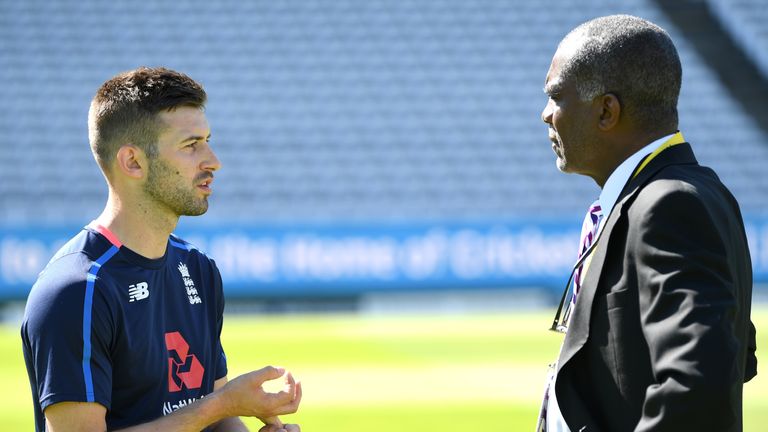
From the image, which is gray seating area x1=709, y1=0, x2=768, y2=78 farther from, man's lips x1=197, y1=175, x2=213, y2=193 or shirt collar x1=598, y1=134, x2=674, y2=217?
man's lips x1=197, y1=175, x2=213, y2=193

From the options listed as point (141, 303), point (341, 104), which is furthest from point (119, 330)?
point (341, 104)

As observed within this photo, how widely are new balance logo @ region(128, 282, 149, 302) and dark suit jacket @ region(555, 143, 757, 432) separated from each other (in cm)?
118

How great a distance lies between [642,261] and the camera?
229 cm

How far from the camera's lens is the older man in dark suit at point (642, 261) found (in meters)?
2.18

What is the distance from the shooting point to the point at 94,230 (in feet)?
9.23

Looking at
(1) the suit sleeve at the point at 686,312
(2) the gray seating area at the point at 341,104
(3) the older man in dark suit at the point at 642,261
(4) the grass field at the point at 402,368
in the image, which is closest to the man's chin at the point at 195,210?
(3) the older man in dark suit at the point at 642,261

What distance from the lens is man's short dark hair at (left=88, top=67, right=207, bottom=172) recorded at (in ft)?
9.29

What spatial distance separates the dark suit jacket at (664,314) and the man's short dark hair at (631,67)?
125 mm

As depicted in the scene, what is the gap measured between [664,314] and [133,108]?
5.17ft

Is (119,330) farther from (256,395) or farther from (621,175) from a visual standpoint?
(621,175)

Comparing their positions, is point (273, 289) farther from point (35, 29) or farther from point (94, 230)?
point (94, 230)

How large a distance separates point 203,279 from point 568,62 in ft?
4.31

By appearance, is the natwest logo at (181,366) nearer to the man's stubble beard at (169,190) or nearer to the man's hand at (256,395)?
the man's hand at (256,395)

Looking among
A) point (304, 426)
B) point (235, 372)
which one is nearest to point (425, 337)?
point (235, 372)
